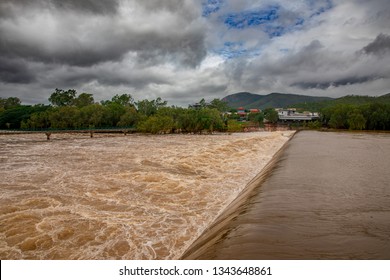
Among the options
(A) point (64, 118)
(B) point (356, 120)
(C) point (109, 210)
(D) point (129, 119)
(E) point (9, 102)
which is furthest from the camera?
(E) point (9, 102)

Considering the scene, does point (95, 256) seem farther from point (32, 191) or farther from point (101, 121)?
point (101, 121)

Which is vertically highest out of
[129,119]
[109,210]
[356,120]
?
[129,119]

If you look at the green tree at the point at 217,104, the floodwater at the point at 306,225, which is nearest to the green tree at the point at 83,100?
the green tree at the point at 217,104

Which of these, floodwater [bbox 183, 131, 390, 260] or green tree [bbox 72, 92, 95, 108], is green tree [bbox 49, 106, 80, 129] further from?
floodwater [bbox 183, 131, 390, 260]

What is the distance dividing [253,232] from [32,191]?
33.1ft

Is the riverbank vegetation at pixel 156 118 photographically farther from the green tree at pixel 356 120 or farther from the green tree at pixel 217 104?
the green tree at pixel 217 104

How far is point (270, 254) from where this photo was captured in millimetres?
4223

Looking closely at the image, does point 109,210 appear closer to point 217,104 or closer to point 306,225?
point 306,225

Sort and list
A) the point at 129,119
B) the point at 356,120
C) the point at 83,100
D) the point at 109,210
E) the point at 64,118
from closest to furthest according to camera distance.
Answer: the point at 109,210
the point at 356,120
the point at 129,119
the point at 64,118
the point at 83,100

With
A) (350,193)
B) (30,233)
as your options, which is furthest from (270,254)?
(30,233)

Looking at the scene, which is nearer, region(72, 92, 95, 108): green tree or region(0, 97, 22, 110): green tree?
region(72, 92, 95, 108): green tree

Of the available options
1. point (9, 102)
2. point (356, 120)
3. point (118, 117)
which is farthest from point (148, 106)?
point (9, 102)

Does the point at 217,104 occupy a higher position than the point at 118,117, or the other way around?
the point at 217,104

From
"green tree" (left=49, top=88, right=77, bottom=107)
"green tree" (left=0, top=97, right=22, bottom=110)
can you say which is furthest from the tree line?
"green tree" (left=0, top=97, right=22, bottom=110)
